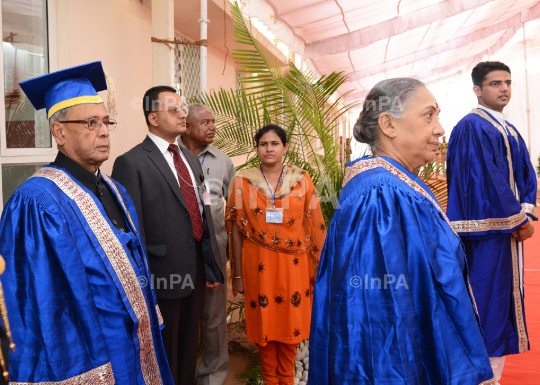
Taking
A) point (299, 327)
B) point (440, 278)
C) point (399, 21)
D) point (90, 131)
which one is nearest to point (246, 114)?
point (299, 327)

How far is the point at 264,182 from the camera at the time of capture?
9.14ft

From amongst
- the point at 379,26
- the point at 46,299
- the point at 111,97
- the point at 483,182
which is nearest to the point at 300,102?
the point at 483,182

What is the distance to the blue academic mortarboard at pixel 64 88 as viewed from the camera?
1582mm

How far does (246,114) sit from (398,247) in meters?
2.38

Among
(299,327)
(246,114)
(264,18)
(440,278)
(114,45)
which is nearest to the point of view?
(440,278)

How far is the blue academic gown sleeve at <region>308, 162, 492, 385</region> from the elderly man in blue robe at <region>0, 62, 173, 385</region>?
2.38 ft

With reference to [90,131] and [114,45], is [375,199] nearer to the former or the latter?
[90,131]

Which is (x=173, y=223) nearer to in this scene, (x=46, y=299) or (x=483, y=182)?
(x=46, y=299)

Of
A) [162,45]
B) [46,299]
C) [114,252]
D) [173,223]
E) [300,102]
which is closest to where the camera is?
[46,299]

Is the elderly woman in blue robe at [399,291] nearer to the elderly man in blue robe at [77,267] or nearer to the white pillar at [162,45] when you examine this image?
the elderly man in blue robe at [77,267]

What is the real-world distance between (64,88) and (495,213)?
7.96 ft

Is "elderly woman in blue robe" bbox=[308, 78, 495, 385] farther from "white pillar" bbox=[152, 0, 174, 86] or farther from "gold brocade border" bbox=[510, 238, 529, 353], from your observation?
"white pillar" bbox=[152, 0, 174, 86]

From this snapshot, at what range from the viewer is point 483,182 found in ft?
8.73

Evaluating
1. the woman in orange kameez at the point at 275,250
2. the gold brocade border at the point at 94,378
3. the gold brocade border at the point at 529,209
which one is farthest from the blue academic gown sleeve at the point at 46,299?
the gold brocade border at the point at 529,209
